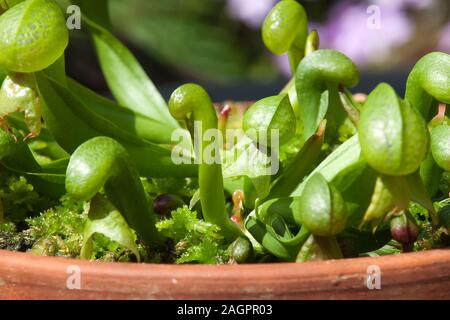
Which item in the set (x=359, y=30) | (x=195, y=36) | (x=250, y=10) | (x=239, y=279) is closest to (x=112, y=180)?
(x=239, y=279)

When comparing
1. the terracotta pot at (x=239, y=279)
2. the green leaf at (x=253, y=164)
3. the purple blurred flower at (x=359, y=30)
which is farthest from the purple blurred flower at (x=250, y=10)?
the terracotta pot at (x=239, y=279)

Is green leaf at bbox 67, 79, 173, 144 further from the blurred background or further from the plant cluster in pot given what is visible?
the blurred background

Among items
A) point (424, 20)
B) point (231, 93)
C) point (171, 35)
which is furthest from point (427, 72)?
point (424, 20)

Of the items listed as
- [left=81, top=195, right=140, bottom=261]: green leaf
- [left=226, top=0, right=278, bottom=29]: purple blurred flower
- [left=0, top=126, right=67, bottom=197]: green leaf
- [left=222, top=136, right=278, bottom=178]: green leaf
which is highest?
[left=222, top=136, right=278, bottom=178]: green leaf

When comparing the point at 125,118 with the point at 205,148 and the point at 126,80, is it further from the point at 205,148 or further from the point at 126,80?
the point at 205,148

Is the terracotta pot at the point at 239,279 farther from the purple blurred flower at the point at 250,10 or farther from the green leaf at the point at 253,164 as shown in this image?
the purple blurred flower at the point at 250,10

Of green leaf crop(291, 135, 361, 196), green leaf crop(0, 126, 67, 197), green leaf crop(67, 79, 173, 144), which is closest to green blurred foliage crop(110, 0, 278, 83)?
green leaf crop(67, 79, 173, 144)
